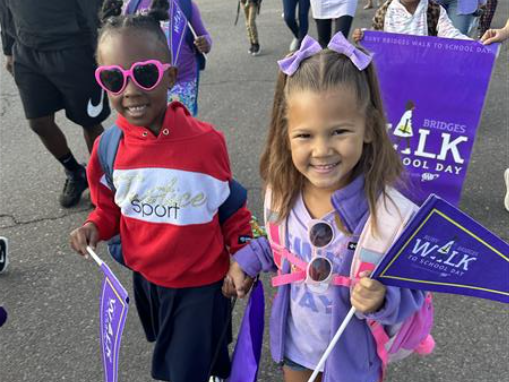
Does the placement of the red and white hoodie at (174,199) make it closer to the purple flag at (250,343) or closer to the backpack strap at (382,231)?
the purple flag at (250,343)

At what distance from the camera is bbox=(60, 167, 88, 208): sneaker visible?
364 centimetres

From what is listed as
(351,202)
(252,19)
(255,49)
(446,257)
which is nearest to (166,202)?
(351,202)

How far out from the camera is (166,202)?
1.67 metres

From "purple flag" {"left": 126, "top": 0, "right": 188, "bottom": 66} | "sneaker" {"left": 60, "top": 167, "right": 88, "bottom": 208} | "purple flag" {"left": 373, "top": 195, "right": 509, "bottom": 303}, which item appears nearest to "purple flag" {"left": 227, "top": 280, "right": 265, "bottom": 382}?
"purple flag" {"left": 373, "top": 195, "right": 509, "bottom": 303}

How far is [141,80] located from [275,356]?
977 millimetres

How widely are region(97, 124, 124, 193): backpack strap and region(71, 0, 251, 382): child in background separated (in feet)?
0.08

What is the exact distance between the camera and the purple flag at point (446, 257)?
43.8 inches

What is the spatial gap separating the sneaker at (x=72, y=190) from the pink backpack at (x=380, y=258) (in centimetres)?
250

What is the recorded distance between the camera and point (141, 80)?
1605 mm

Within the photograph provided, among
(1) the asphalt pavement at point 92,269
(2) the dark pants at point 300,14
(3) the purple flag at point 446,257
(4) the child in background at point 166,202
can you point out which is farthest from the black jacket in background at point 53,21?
(2) the dark pants at point 300,14

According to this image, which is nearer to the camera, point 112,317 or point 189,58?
point 112,317

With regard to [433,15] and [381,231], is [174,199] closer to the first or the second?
[381,231]

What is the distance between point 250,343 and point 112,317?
43 cm

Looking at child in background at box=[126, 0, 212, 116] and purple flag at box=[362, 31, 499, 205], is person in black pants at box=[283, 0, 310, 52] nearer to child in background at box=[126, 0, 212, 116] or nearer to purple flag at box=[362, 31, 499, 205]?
child in background at box=[126, 0, 212, 116]
